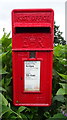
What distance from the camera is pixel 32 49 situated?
232 cm

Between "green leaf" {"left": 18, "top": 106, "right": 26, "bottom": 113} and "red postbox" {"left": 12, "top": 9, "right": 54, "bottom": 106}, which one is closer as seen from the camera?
"red postbox" {"left": 12, "top": 9, "right": 54, "bottom": 106}

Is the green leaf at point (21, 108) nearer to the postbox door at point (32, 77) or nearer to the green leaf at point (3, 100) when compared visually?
the postbox door at point (32, 77)

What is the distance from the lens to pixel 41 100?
2383 mm

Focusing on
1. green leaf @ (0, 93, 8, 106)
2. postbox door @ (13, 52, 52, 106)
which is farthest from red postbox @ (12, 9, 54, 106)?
green leaf @ (0, 93, 8, 106)

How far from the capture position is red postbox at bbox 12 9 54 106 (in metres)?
2.32

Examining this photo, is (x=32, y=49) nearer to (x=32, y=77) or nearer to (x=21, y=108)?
(x=32, y=77)

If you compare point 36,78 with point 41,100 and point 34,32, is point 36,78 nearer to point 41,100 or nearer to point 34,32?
point 41,100

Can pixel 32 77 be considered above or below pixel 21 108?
above

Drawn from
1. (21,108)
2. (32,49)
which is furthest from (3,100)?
(32,49)

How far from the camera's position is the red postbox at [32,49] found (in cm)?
232

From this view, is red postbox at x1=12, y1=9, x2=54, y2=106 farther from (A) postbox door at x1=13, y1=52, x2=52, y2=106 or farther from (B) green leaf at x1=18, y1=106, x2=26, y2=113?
(B) green leaf at x1=18, y1=106, x2=26, y2=113

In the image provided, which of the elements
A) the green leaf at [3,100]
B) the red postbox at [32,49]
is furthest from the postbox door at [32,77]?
the green leaf at [3,100]

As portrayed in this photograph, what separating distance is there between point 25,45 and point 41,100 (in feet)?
1.44

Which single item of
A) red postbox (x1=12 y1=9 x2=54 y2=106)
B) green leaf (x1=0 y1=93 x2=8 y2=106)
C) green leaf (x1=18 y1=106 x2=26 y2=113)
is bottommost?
green leaf (x1=18 y1=106 x2=26 y2=113)
